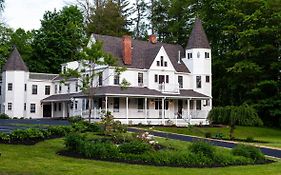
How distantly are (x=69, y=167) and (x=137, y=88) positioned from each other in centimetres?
3309

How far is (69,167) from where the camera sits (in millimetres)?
14820

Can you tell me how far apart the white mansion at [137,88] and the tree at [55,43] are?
34.0 ft

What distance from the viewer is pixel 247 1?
53.0 metres

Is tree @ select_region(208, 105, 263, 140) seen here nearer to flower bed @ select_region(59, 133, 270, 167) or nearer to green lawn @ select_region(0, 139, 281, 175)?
flower bed @ select_region(59, 133, 270, 167)

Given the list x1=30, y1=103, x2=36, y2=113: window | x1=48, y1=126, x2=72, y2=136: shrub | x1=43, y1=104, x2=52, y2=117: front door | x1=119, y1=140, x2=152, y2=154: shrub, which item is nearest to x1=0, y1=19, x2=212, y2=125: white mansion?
x1=30, y1=103, x2=36, y2=113: window

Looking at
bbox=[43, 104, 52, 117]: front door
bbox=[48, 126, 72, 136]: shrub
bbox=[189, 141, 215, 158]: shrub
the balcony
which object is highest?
the balcony

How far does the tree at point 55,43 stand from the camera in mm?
69812

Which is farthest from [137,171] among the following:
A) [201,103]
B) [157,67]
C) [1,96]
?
[1,96]

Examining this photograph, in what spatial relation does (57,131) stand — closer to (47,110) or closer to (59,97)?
(59,97)

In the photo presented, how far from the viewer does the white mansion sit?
4656 cm

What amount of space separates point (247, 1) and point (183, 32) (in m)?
13.0

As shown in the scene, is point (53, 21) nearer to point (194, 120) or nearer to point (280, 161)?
point (194, 120)

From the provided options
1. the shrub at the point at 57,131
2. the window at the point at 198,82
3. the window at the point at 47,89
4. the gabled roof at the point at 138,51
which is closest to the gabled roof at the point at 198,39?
the gabled roof at the point at 138,51

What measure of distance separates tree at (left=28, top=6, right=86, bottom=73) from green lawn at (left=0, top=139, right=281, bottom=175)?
2047 inches
